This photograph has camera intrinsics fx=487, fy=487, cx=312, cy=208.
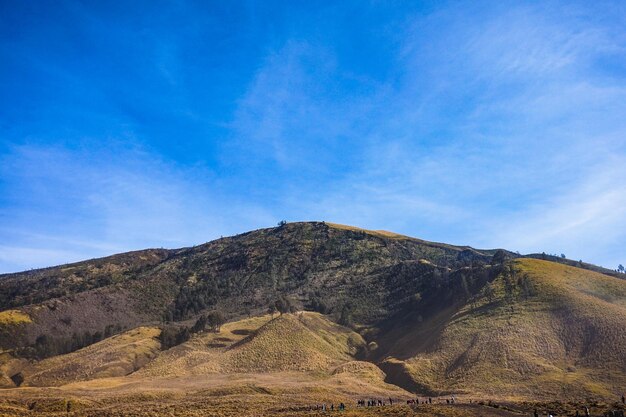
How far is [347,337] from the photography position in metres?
117

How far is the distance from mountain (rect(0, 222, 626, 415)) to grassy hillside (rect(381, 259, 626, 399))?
296 millimetres

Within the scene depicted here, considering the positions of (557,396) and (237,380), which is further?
(237,380)

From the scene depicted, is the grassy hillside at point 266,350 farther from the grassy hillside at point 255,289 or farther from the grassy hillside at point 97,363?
the grassy hillside at point 255,289

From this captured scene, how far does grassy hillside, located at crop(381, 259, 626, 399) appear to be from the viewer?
228 ft

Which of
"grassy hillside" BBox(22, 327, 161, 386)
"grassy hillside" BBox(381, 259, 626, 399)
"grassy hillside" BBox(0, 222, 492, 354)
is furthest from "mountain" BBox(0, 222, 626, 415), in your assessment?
"grassy hillside" BBox(0, 222, 492, 354)

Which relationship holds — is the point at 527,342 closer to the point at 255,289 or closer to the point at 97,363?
the point at 97,363

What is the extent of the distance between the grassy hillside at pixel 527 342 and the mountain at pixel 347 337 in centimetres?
30

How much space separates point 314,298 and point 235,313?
24149mm

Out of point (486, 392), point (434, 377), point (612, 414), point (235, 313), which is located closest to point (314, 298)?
point (235, 313)

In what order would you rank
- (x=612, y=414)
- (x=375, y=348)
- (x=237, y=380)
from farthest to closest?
(x=375, y=348), (x=237, y=380), (x=612, y=414)

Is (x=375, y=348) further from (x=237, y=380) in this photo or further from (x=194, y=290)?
(x=194, y=290)

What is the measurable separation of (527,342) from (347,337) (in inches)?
1800

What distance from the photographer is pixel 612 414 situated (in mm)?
43656

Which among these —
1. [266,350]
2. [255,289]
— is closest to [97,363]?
[266,350]
